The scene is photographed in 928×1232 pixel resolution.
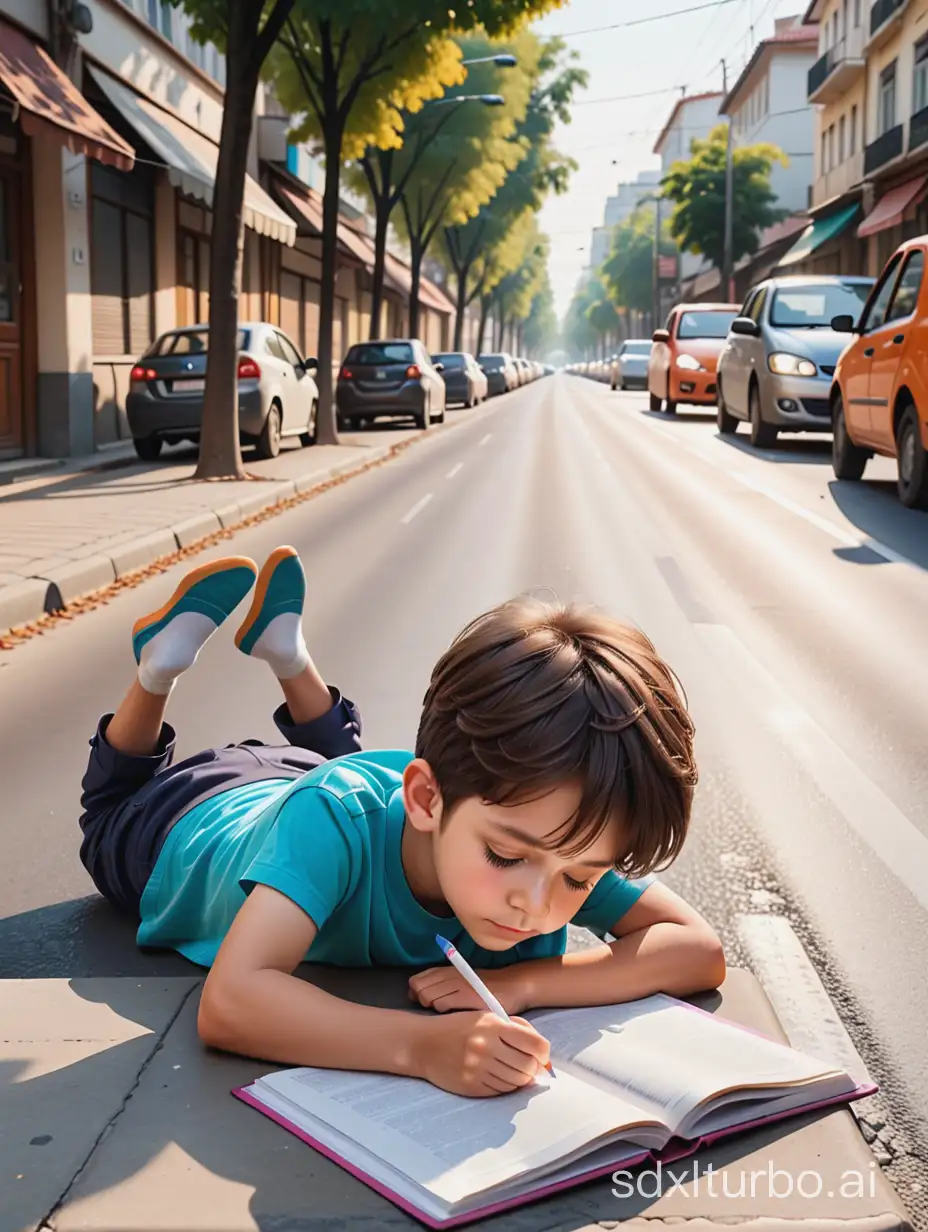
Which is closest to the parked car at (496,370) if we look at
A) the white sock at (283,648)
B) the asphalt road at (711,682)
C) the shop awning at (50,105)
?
the shop awning at (50,105)

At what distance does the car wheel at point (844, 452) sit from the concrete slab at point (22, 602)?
27.8 ft

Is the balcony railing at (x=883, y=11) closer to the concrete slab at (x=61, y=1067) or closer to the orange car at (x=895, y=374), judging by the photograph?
the orange car at (x=895, y=374)

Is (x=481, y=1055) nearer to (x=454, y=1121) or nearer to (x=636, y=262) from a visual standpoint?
(x=454, y=1121)

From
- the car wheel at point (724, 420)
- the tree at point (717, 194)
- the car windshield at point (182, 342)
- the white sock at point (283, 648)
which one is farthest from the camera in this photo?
the tree at point (717, 194)

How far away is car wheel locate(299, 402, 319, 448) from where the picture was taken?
2148 cm

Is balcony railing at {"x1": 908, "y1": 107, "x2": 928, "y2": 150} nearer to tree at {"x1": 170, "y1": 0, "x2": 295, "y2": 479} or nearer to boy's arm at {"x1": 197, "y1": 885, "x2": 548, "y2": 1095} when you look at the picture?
tree at {"x1": 170, "y1": 0, "x2": 295, "y2": 479}

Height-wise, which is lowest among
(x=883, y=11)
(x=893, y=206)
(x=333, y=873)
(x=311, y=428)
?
(x=333, y=873)

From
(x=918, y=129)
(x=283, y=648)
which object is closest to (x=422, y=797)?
(x=283, y=648)

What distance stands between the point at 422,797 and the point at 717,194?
209 feet

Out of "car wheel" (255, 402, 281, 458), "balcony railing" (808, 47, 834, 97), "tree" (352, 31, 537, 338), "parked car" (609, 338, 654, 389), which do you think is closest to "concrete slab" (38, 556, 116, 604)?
"car wheel" (255, 402, 281, 458)

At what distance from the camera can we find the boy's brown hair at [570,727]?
2.05m

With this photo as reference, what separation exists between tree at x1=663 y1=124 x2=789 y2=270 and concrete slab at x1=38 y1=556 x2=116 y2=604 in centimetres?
5717

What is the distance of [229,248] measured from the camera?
1495 centimetres

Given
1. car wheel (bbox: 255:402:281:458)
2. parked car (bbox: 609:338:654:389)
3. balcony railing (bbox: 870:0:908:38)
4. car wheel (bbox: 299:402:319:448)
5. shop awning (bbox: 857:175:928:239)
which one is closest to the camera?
car wheel (bbox: 255:402:281:458)
